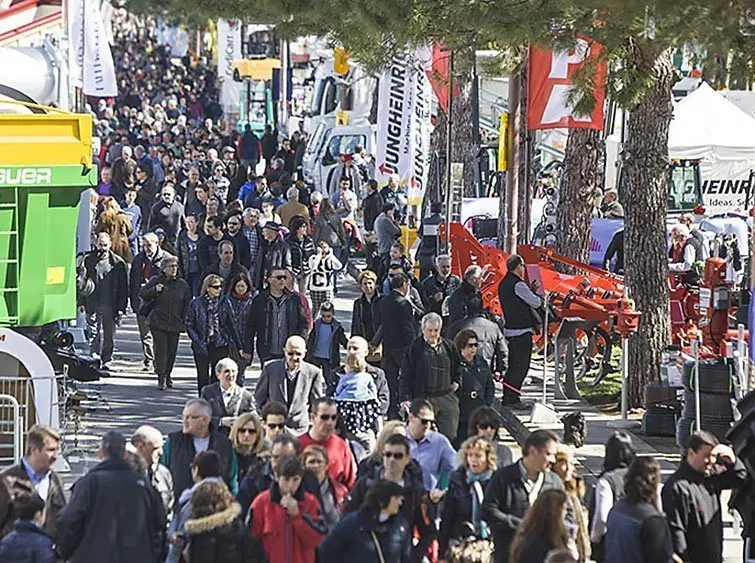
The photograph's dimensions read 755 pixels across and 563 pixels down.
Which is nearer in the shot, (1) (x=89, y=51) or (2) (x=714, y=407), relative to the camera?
(2) (x=714, y=407)

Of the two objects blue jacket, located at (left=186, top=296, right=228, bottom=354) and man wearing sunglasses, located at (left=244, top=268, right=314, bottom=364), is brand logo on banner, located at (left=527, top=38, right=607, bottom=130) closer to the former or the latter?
man wearing sunglasses, located at (left=244, top=268, right=314, bottom=364)

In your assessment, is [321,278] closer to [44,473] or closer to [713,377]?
[713,377]

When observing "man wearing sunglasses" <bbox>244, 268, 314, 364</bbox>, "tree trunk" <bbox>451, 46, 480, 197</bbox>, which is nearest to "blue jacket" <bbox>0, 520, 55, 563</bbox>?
"man wearing sunglasses" <bbox>244, 268, 314, 364</bbox>

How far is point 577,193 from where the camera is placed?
24625mm

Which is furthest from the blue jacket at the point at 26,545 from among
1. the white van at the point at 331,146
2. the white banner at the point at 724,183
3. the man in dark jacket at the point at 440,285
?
the white van at the point at 331,146

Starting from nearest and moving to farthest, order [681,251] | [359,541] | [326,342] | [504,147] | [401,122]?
[359,541]
[326,342]
[504,147]
[401,122]
[681,251]

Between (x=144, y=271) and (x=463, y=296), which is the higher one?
(x=144, y=271)

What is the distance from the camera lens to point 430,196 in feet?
108

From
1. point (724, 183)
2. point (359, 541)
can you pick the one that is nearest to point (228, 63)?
point (724, 183)

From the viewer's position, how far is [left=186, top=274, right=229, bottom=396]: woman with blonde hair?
59.2 ft

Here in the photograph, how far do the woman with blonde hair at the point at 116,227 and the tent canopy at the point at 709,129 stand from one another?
14.9 m

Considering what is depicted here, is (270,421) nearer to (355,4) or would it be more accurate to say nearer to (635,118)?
(355,4)

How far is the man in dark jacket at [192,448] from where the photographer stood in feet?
37.4

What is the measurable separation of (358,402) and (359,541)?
4921mm
